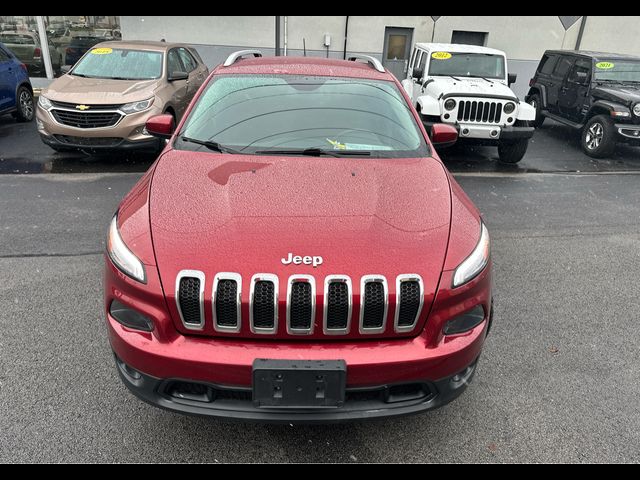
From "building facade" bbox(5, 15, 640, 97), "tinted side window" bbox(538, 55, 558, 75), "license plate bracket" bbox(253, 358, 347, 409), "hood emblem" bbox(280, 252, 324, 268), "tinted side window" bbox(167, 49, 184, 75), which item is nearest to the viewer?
"license plate bracket" bbox(253, 358, 347, 409)

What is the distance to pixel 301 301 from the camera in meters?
1.98

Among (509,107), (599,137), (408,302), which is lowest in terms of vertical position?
(599,137)

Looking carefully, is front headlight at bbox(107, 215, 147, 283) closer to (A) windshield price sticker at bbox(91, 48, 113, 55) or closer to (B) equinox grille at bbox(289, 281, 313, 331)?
(B) equinox grille at bbox(289, 281, 313, 331)

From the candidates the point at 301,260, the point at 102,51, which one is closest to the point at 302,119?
the point at 301,260

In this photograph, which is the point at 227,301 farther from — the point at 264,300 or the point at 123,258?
the point at 123,258

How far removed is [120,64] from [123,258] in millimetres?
6599

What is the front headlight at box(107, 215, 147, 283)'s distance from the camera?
2.08m

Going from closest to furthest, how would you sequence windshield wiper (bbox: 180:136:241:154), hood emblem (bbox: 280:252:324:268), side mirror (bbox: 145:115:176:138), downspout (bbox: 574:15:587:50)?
hood emblem (bbox: 280:252:324:268)
windshield wiper (bbox: 180:136:241:154)
side mirror (bbox: 145:115:176:138)
downspout (bbox: 574:15:587:50)

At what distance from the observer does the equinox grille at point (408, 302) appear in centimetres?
202

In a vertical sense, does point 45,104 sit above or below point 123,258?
below

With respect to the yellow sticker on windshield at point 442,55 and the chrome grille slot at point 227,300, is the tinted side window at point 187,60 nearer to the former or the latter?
the yellow sticker on windshield at point 442,55

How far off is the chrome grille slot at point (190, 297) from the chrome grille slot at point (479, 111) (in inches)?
255

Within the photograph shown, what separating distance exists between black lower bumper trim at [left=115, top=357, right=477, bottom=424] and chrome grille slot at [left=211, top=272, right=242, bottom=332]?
276 millimetres

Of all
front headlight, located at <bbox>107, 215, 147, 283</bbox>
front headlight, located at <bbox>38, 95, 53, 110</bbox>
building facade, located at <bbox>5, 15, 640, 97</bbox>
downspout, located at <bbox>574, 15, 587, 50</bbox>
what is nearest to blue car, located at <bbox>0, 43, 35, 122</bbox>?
front headlight, located at <bbox>38, 95, 53, 110</bbox>
